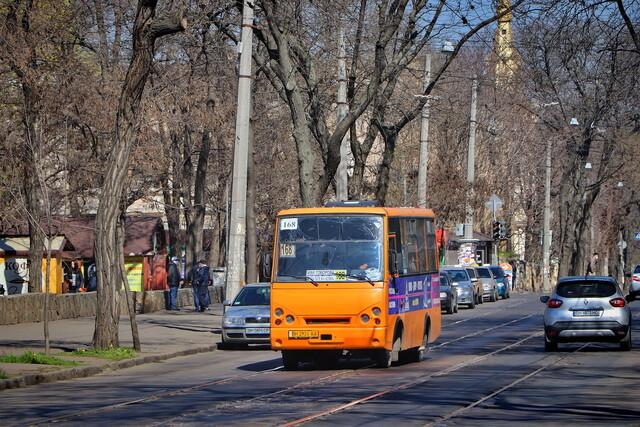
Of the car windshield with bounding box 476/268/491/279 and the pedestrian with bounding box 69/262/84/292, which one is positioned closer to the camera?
the pedestrian with bounding box 69/262/84/292

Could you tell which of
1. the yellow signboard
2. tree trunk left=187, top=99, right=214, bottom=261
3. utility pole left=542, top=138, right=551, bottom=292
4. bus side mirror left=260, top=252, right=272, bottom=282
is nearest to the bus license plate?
bus side mirror left=260, top=252, right=272, bottom=282

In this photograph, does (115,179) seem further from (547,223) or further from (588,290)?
(547,223)

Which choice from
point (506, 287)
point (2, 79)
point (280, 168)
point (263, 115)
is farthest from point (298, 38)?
point (506, 287)

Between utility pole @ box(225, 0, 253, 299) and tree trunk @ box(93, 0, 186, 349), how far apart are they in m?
5.61

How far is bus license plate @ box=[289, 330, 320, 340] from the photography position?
2278 centimetres

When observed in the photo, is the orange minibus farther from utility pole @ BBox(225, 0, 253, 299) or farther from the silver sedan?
utility pole @ BBox(225, 0, 253, 299)

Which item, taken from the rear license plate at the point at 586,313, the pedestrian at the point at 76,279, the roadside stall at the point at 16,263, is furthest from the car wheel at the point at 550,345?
the pedestrian at the point at 76,279

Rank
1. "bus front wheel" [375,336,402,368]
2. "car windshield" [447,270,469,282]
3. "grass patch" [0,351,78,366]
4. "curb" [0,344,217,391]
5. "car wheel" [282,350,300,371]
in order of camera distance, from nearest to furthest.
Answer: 1. "curb" [0,344,217,391]
2. "grass patch" [0,351,78,366]
3. "bus front wheel" [375,336,402,368]
4. "car wheel" [282,350,300,371]
5. "car windshield" [447,270,469,282]

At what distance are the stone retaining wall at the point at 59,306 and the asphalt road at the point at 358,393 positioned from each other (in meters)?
10.8

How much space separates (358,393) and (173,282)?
28.2m

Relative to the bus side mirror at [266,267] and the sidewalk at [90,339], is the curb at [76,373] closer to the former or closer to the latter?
the sidewalk at [90,339]

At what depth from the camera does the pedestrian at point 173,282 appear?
45.1 meters

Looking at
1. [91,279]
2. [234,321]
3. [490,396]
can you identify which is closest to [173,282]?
[91,279]

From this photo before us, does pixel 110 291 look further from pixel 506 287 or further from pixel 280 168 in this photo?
pixel 506 287
